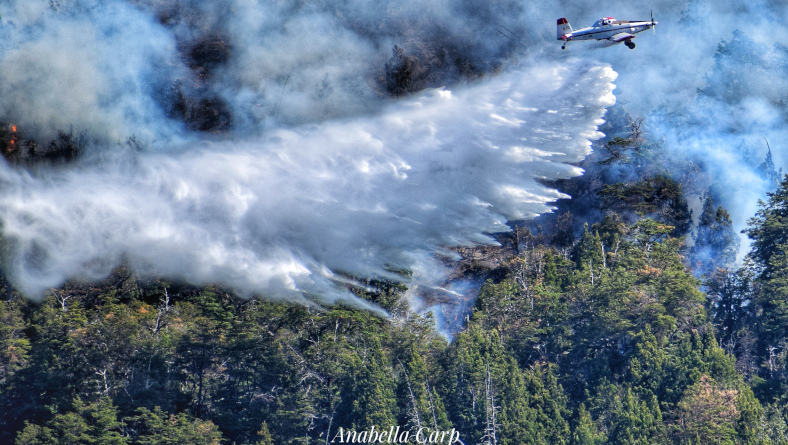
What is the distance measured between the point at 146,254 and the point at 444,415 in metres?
12.9

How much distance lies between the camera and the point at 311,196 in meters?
58.2

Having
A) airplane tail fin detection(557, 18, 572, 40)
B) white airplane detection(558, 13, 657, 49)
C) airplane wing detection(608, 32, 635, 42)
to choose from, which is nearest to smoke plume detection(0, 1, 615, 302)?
airplane tail fin detection(557, 18, 572, 40)

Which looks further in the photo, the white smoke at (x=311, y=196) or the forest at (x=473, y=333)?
the forest at (x=473, y=333)

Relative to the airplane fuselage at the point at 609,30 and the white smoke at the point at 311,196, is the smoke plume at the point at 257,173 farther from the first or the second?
the airplane fuselage at the point at 609,30

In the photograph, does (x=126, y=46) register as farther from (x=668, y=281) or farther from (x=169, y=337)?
(x=668, y=281)

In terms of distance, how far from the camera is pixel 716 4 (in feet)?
232

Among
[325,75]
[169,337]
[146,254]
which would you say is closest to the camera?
[146,254]

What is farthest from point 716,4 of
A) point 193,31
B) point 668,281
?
point 193,31

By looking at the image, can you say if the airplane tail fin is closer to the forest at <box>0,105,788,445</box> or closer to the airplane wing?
the airplane wing

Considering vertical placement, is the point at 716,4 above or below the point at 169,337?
above

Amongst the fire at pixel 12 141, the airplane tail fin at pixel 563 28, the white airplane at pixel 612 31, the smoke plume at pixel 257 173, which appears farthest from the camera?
the fire at pixel 12 141

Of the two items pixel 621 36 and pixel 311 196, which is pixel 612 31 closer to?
pixel 621 36

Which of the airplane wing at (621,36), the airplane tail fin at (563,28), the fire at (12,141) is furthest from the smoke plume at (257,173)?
the airplane wing at (621,36)

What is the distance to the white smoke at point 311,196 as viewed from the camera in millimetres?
56875
